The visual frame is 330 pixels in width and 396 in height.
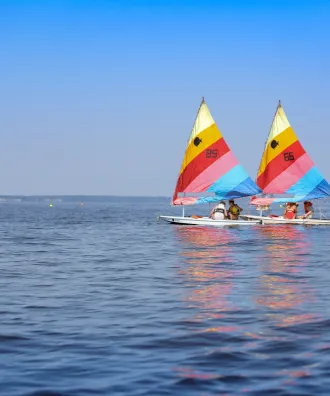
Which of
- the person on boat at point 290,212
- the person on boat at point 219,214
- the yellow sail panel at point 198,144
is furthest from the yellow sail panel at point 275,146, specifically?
the person on boat at point 219,214

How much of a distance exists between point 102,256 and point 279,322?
18255 millimetres

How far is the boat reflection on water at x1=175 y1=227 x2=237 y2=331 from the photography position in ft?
55.5

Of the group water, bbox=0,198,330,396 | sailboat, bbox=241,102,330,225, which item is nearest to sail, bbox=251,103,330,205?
sailboat, bbox=241,102,330,225

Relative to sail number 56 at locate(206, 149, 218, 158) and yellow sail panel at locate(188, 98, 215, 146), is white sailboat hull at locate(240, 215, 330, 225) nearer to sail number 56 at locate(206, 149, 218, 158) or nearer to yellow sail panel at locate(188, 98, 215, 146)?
sail number 56 at locate(206, 149, 218, 158)

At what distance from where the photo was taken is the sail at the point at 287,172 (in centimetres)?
5912

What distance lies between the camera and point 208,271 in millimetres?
25344

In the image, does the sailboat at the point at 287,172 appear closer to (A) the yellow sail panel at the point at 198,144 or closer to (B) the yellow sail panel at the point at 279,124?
(B) the yellow sail panel at the point at 279,124

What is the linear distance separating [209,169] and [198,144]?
7.17 ft

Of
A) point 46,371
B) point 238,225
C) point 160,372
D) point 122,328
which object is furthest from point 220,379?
point 238,225

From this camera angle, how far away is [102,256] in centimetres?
3247

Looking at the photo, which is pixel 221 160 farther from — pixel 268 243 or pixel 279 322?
pixel 279 322

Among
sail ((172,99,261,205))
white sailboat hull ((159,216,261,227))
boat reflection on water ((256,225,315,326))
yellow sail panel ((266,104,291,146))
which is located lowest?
boat reflection on water ((256,225,315,326))

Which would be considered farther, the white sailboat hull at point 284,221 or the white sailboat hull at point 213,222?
the white sailboat hull at point 284,221

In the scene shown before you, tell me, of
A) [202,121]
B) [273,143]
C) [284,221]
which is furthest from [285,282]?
[273,143]
